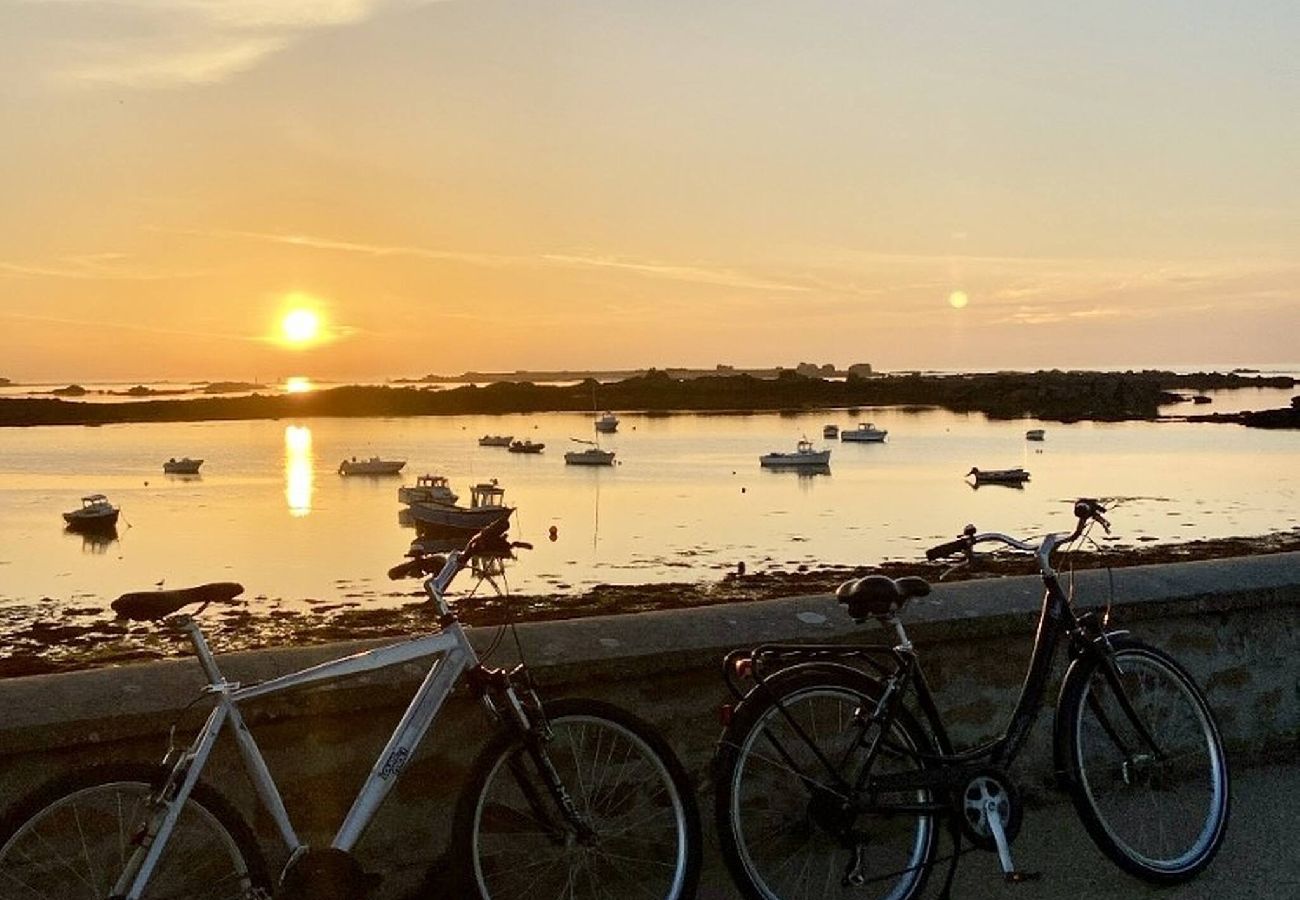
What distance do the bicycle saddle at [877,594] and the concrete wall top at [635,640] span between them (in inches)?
→ 22.9

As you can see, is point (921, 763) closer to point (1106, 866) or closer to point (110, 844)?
point (1106, 866)

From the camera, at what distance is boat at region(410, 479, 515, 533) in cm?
5616

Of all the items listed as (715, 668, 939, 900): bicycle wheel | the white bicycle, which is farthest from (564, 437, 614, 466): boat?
the white bicycle

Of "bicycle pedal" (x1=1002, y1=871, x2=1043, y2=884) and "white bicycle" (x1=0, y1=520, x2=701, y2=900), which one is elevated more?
"white bicycle" (x1=0, y1=520, x2=701, y2=900)

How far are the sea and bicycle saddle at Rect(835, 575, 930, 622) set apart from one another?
1109 cm

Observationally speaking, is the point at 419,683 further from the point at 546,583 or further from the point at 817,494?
the point at 817,494

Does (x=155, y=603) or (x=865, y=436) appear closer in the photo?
(x=155, y=603)

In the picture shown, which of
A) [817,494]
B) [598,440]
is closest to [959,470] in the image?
[817,494]

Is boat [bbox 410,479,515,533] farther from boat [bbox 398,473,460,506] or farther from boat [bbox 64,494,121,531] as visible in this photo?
boat [bbox 64,494,121,531]

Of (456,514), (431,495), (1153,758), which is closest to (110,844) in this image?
(1153,758)

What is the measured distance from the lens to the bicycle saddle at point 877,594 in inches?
145

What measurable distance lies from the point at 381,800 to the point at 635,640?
3.68 ft

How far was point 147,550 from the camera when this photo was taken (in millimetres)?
54656

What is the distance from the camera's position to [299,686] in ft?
10.8
